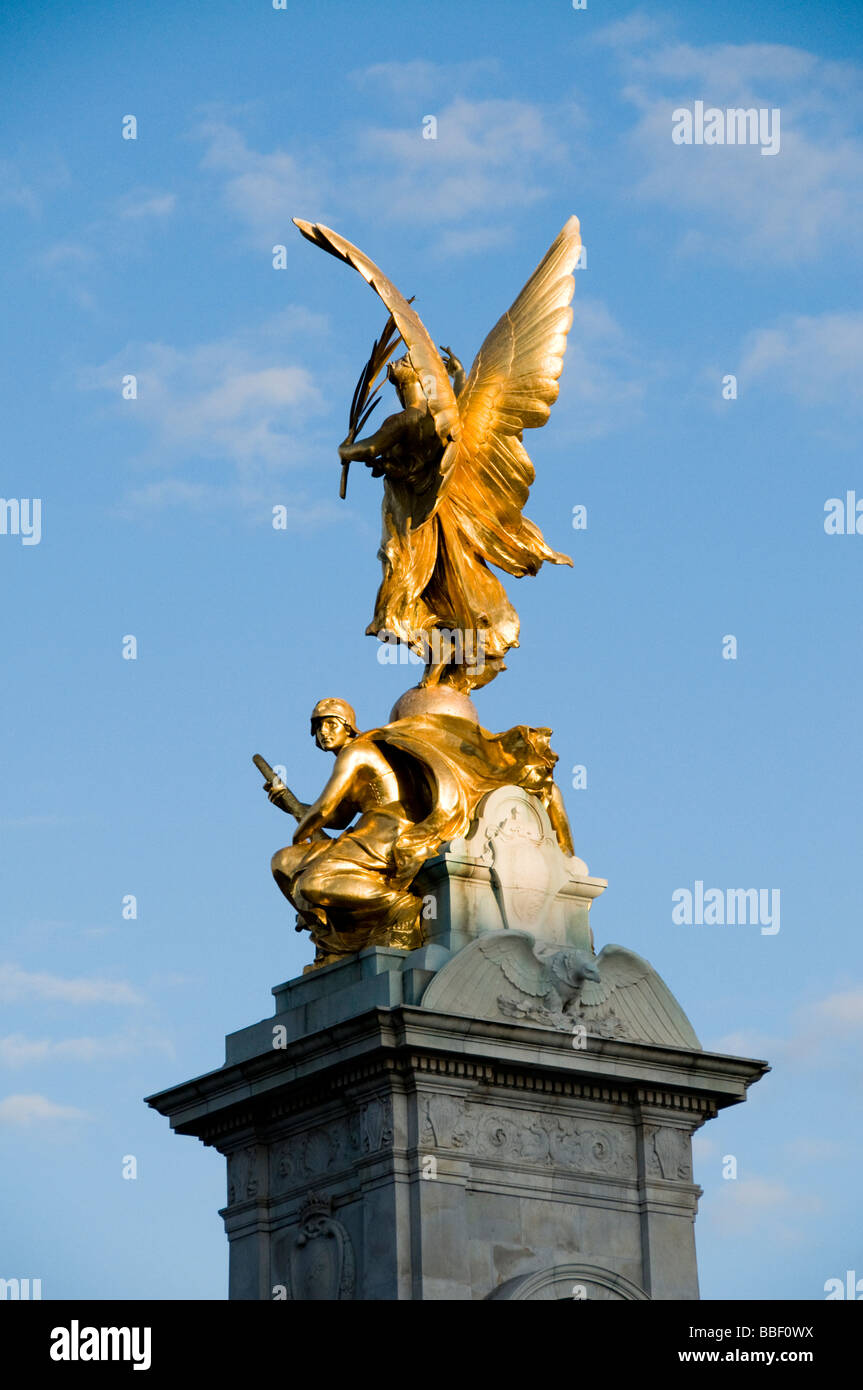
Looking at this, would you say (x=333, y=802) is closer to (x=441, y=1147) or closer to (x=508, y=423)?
(x=441, y=1147)

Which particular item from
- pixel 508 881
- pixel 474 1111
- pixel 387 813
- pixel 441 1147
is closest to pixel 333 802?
pixel 387 813

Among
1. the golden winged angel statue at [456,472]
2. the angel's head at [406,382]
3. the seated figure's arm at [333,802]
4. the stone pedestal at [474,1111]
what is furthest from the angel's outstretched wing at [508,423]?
the stone pedestal at [474,1111]

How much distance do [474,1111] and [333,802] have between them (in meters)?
2.93

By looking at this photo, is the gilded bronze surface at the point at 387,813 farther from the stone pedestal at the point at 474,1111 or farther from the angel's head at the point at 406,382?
the angel's head at the point at 406,382

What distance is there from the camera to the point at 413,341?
24.3 m

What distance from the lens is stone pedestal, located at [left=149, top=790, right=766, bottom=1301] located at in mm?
21422

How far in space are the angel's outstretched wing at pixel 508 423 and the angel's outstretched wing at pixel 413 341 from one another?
302mm

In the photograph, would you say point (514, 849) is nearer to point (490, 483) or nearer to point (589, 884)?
point (589, 884)

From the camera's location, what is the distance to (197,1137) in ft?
77.1

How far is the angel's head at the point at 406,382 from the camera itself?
24.1 m

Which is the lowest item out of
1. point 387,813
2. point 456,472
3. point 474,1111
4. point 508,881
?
point 474,1111

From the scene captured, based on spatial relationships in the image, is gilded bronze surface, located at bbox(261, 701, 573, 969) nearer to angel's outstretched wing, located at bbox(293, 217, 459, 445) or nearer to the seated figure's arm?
the seated figure's arm

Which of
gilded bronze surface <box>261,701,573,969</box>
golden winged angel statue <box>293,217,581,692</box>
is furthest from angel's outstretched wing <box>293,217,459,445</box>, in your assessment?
gilded bronze surface <box>261,701,573,969</box>
